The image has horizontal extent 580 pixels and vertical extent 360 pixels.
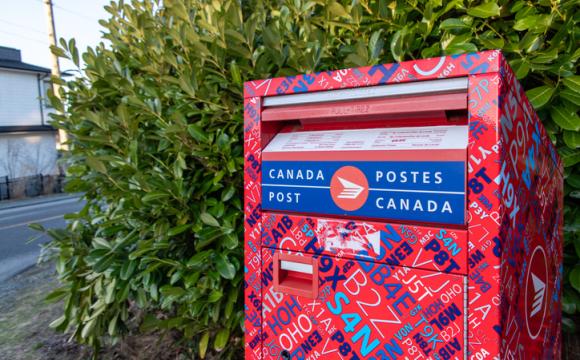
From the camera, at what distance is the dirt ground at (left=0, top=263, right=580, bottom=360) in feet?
8.84

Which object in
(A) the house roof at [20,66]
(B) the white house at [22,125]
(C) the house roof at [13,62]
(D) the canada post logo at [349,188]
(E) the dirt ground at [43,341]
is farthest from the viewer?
(C) the house roof at [13,62]

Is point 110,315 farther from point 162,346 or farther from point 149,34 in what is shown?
point 149,34

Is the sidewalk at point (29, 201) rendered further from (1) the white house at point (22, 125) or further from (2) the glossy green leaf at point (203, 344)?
(2) the glossy green leaf at point (203, 344)

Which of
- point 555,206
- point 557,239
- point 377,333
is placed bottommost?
point 377,333

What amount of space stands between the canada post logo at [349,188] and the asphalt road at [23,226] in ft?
7.86

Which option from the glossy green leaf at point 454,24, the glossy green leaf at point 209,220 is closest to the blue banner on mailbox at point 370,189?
the glossy green leaf at point 209,220

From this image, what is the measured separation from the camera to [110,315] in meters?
2.53

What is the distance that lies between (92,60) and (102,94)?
27 cm

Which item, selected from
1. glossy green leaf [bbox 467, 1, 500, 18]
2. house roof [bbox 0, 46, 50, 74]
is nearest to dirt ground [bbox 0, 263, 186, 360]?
glossy green leaf [bbox 467, 1, 500, 18]

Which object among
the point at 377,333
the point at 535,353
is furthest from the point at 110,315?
the point at 535,353

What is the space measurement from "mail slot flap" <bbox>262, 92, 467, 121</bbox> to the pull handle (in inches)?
18.5

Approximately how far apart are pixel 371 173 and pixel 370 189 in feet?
0.16

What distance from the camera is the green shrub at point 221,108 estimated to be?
1.73 meters

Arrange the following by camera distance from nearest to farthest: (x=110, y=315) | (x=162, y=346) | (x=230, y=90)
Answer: (x=230, y=90)
(x=110, y=315)
(x=162, y=346)
